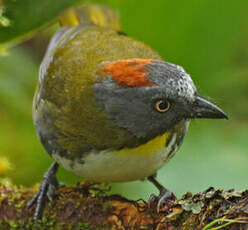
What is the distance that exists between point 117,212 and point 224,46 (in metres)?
2.68

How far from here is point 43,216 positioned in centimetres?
363

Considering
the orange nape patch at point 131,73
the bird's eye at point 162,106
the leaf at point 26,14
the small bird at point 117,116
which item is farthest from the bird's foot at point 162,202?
the leaf at point 26,14

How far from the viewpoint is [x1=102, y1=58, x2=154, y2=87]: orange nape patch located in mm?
3457

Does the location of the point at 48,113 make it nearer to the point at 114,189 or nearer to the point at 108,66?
the point at 108,66

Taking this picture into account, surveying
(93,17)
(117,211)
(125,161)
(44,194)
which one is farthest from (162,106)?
(93,17)

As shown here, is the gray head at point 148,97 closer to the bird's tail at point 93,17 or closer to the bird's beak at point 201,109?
the bird's beak at point 201,109

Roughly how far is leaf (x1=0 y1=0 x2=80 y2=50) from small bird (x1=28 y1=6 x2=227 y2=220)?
46 cm

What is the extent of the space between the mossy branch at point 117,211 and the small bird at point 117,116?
0.29 feet

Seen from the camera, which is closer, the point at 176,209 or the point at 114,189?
the point at 176,209

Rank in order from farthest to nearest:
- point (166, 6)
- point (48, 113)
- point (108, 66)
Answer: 1. point (166, 6)
2. point (48, 113)
3. point (108, 66)

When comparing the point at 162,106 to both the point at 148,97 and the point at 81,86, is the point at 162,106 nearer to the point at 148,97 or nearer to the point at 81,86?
the point at 148,97

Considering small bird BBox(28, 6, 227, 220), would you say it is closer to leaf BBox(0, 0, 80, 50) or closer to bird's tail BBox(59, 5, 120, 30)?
leaf BBox(0, 0, 80, 50)

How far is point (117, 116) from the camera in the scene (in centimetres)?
368

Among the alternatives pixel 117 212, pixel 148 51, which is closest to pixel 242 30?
pixel 148 51
